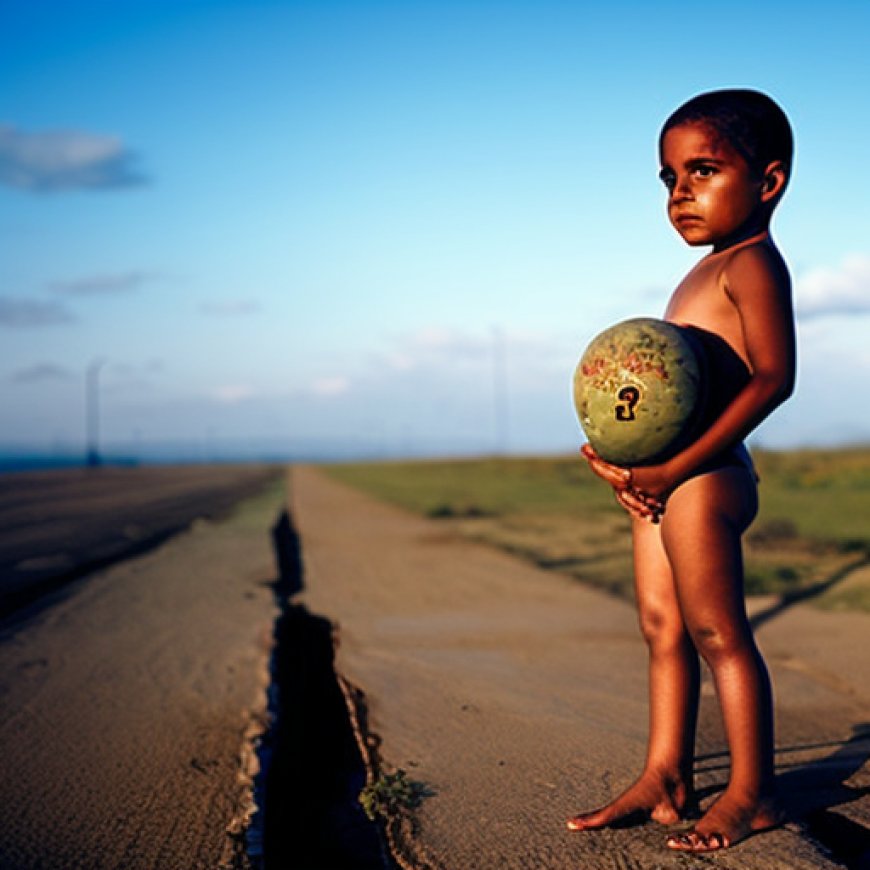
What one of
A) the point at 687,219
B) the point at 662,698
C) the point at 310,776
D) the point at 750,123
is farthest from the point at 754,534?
the point at 750,123

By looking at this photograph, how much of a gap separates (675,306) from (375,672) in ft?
11.1

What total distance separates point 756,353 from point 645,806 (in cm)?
154

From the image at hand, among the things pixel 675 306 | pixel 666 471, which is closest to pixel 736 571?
pixel 666 471

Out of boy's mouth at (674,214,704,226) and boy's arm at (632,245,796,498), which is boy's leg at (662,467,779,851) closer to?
boy's arm at (632,245,796,498)

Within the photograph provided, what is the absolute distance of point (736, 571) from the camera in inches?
115

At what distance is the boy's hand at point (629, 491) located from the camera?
300 cm

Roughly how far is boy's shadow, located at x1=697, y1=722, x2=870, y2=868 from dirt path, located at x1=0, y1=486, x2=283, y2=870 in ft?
6.38

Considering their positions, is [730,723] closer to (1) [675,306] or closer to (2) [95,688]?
(1) [675,306]

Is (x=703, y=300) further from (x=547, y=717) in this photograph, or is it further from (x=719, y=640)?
(x=547, y=717)

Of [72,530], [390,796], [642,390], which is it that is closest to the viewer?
[642,390]

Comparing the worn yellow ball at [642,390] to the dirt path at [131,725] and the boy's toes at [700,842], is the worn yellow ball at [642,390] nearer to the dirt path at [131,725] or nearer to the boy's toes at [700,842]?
the boy's toes at [700,842]

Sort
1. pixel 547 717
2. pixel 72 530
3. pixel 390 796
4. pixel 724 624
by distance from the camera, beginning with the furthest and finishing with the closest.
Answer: pixel 72 530
pixel 547 717
pixel 390 796
pixel 724 624

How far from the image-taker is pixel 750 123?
2.87 metres

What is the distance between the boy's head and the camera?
2863 millimetres
